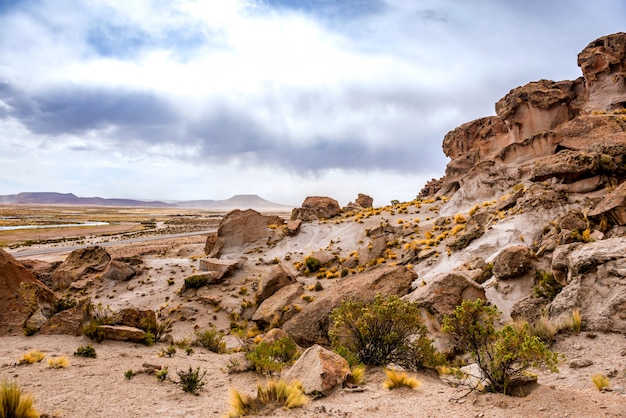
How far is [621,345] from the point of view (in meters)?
8.09

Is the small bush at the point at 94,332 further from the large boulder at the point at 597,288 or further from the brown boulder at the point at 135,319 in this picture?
the large boulder at the point at 597,288

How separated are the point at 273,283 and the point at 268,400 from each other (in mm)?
14626

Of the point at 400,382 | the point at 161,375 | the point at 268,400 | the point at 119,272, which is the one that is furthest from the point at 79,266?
the point at 400,382

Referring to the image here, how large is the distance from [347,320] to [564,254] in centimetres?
760

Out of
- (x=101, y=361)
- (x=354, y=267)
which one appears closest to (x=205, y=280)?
(x=354, y=267)

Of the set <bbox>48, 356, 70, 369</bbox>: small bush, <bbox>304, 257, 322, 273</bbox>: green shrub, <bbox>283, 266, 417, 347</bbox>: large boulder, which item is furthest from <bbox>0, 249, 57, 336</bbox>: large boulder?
<bbox>304, 257, 322, 273</bbox>: green shrub

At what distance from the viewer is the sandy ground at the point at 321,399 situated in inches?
223

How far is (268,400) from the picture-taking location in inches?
251

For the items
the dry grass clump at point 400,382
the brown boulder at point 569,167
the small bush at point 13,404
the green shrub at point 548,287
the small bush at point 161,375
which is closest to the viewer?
the small bush at point 13,404

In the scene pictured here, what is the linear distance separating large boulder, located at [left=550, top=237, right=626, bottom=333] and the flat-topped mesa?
33.8 meters

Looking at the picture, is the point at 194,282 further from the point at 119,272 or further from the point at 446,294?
the point at 446,294

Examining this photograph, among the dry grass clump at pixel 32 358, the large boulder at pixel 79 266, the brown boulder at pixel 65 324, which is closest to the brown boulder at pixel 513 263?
the dry grass clump at pixel 32 358

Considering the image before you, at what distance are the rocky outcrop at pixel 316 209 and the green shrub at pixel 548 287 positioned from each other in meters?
27.1

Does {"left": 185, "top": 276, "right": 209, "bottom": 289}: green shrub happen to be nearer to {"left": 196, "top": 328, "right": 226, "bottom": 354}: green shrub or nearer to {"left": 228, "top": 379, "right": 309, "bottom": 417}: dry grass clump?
{"left": 196, "top": 328, "right": 226, "bottom": 354}: green shrub
